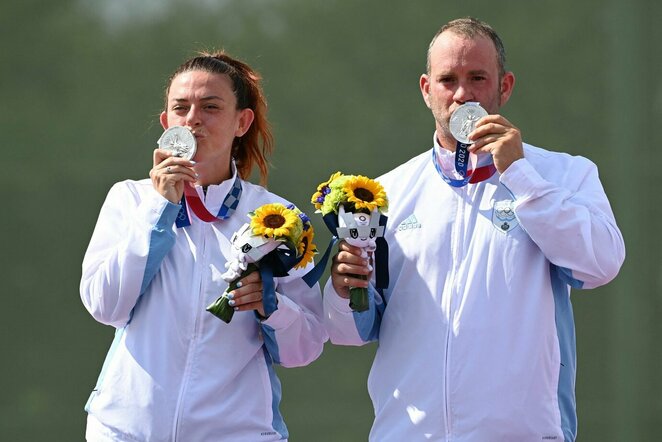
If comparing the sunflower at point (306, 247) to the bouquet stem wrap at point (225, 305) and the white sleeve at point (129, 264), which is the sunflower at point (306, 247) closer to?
the bouquet stem wrap at point (225, 305)

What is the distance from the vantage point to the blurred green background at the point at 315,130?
5.82 metres

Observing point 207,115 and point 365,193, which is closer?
point 365,193

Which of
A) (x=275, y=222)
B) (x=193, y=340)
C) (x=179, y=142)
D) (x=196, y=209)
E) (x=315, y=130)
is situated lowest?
(x=193, y=340)

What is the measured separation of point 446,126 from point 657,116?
255cm

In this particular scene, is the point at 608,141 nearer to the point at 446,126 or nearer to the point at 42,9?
the point at 446,126

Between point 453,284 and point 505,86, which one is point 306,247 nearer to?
point 453,284

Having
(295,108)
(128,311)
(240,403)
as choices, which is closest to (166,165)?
(128,311)

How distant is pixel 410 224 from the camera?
3744mm

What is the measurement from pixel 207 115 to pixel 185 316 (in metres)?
0.68

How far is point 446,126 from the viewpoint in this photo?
373 cm

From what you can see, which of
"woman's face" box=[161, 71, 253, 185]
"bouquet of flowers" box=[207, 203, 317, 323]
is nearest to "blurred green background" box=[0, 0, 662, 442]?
"woman's face" box=[161, 71, 253, 185]

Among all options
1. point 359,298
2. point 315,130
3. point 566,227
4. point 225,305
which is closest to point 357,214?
point 359,298

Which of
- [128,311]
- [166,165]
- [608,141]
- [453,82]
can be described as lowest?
[128,311]

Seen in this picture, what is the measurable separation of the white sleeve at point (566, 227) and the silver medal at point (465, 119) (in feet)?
0.61
